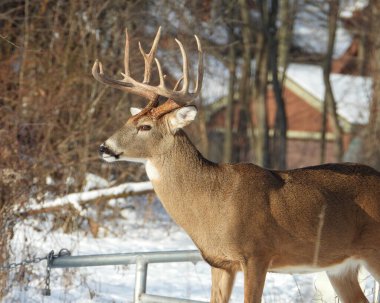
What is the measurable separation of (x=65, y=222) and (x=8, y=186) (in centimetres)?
221

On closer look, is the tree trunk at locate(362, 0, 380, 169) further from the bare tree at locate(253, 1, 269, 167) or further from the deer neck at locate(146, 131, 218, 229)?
the deer neck at locate(146, 131, 218, 229)

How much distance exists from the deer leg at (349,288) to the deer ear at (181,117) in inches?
65.9

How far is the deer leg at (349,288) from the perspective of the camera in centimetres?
670

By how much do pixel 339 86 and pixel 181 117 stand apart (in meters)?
30.5

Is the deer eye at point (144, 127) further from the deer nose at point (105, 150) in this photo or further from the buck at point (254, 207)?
the deer nose at point (105, 150)

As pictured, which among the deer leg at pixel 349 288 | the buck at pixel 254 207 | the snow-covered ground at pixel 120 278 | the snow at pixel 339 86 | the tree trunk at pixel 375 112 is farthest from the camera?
the snow at pixel 339 86

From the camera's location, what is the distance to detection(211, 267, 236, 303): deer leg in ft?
20.3

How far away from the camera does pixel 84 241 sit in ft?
40.0

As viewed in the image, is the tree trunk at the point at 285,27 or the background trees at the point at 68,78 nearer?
the background trees at the point at 68,78

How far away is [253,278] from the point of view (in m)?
5.91

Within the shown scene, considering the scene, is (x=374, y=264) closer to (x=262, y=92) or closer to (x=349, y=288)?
(x=349, y=288)

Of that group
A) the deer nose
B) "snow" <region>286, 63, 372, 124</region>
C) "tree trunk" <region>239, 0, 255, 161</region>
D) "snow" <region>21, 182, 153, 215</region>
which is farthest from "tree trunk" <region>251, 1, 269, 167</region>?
the deer nose

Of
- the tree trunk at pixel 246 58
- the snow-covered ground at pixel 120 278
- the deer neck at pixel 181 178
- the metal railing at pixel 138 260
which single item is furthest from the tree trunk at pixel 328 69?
the metal railing at pixel 138 260

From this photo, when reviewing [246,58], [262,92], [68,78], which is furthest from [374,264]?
[262,92]
